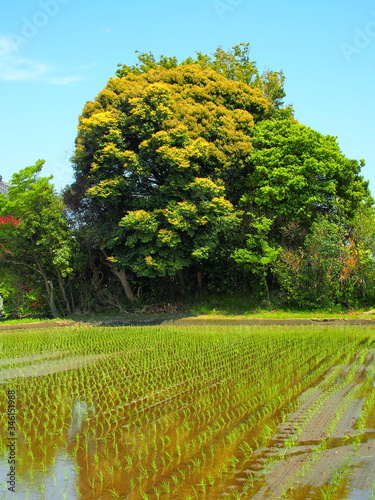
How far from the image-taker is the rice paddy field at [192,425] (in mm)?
3857

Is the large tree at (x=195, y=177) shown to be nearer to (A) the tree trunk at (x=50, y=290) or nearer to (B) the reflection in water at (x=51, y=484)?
(A) the tree trunk at (x=50, y=290)

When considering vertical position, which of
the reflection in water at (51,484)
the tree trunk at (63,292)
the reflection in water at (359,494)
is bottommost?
the reflection in water at (359,494)

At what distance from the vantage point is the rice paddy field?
12.7 ft

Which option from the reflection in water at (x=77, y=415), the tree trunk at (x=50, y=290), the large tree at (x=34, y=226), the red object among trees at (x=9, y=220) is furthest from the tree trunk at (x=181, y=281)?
the reflection in water at (x=77, y=415)

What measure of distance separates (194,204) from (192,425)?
44.7 feet

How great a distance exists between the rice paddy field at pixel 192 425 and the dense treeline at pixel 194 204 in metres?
8.38

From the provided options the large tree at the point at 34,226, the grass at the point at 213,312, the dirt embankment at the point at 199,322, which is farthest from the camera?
the large tree at the point at 34,226

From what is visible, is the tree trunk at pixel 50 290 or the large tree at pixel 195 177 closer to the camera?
the large tree at pixel 195 177

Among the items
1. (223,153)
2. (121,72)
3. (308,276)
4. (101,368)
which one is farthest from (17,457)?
(121,72)

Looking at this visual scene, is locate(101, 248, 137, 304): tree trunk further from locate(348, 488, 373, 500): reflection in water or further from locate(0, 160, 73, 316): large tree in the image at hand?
locate(348, 488, 373, 500): reflection in water

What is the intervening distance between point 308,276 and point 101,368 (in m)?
11.0

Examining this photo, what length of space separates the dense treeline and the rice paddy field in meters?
8.38

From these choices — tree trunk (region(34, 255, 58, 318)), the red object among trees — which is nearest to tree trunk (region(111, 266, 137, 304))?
tree trunk (region(34, 255, 58, 318))

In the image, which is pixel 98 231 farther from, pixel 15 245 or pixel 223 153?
pixel 223 153
